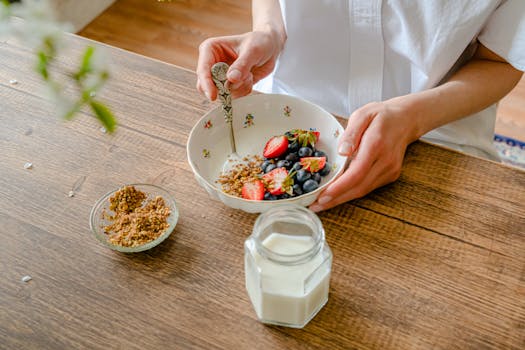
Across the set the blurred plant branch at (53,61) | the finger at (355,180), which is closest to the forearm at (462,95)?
the finger at (355,180)

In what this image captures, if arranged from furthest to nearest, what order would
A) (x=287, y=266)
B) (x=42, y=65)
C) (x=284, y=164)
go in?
(x=284, y=164) → (x=287, y=266) → (x=42, y=65)

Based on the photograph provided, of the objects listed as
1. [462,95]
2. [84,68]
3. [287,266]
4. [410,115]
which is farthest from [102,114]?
[462,95]

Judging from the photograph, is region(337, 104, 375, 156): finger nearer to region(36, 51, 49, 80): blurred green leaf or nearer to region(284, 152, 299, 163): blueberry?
region(284, 152, 299, 163): blueberry

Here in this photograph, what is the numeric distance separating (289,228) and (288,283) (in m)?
0.08

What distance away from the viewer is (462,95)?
3.20ft

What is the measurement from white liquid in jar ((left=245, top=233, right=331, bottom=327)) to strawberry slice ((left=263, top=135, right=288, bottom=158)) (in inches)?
10.2

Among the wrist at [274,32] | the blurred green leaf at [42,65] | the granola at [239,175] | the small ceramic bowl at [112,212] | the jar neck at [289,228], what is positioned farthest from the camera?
the wrist at [274,32]

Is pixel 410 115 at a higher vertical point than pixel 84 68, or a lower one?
lower

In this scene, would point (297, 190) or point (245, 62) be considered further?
point (245, 62)

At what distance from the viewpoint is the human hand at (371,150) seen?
2.64ft

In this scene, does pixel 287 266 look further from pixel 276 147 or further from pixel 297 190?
pixel 276 147

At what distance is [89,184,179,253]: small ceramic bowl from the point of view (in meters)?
0.76

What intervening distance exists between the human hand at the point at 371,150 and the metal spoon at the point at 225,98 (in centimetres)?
22

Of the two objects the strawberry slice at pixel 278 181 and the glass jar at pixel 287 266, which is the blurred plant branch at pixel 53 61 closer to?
the glass jar at pixel 287 266
